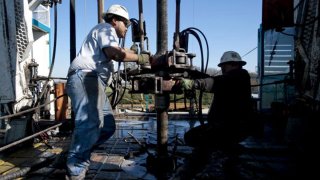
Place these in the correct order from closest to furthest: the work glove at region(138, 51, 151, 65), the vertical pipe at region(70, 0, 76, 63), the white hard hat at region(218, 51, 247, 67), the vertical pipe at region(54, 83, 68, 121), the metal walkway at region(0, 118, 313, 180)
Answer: the work glove at region(138, 51, 151, 65)
the metal walkway at region(0, 118, 313, 180)
the white hard hat at region(218, 51, 247, 67)
the vertical pipe at region(70, 0, 76, 63)
the vertical pipe at region(54, 83, 68, 121)

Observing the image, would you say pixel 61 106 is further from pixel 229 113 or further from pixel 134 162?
pixel 229 113

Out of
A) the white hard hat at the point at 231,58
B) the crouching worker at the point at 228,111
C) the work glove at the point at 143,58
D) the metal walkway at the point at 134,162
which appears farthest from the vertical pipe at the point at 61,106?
the work glove at the point at 143,58

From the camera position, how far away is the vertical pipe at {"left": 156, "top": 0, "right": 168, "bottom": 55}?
12.5ft

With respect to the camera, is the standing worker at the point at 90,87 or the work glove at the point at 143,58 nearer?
the standing worker at the point at 90,87

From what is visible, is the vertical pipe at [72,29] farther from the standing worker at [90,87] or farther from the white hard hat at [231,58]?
the white hard hat at [231,58]

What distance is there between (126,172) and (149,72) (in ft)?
4.05

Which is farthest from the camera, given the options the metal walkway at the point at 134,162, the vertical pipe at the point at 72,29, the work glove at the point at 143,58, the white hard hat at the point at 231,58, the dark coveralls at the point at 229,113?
the vertical pipe at the point at 72,29

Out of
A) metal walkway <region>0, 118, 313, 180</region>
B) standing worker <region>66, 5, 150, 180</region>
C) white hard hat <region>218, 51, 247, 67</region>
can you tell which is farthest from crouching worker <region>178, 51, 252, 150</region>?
standing worker <region>66, 5, 150, 180</region>

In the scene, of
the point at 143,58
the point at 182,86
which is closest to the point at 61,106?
the point at 143,58

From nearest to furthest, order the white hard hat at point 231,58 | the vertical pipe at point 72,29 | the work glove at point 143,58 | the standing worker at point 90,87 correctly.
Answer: the standing worker at point 90,87
the work glove at point 143,58
the white hard hat at point 231,58
the vertical pipe at point 72,29

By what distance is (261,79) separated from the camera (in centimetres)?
1035

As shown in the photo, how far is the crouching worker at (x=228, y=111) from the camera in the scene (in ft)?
14.8

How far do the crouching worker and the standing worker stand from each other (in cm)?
135

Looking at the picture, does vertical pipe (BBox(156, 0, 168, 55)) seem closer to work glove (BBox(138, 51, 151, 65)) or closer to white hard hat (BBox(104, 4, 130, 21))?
work glove (BBox(138, 51, 151, 65))
